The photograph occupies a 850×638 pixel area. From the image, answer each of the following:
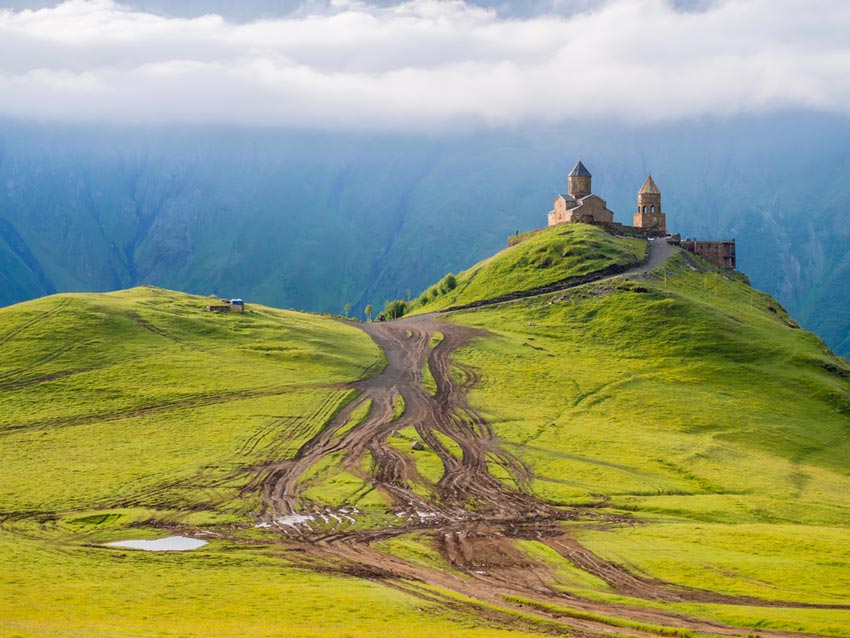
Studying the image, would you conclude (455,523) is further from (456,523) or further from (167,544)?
(167,544)

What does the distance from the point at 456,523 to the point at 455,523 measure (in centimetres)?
8

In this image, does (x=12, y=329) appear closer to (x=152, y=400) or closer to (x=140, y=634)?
(x=152, y=400)

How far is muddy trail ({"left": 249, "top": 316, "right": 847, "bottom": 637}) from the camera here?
54.8 meters

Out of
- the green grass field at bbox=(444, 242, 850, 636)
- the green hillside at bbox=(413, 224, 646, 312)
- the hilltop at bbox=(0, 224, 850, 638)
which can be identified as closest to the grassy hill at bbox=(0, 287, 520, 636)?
the hilltop at bbox=(0, 224, 850, 638)

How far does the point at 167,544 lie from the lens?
67.4 m

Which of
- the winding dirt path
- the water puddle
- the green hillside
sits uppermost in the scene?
the green hillside

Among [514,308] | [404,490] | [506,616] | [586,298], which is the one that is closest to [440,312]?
[514,308]

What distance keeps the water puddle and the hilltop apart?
4.10 ft

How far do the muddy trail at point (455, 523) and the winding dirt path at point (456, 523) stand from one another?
0.11m

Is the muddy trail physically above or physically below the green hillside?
below

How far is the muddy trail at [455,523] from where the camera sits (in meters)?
54.8

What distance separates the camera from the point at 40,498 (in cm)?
7719

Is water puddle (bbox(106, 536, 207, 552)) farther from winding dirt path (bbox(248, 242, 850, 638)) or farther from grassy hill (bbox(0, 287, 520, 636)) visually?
winding dirt path (bbox(248, 242, 850, 638))

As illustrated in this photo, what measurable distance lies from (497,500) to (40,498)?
120 ft
